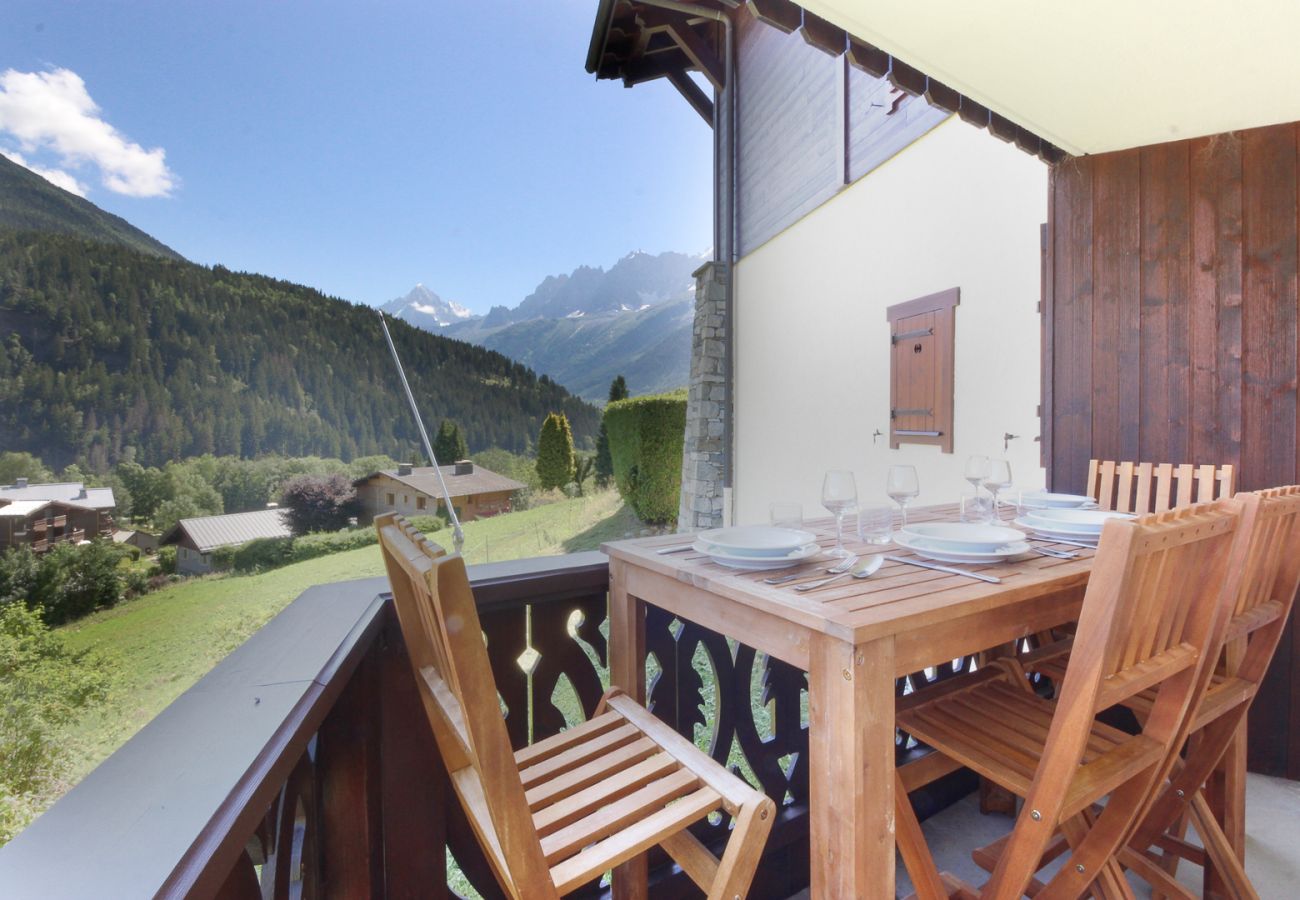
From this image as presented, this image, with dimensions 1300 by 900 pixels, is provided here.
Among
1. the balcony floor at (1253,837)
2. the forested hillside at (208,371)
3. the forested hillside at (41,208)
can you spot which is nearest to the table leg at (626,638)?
the balcony floor at (1253,837)

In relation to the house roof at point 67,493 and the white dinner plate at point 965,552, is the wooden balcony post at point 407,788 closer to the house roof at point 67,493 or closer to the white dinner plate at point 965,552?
the white dinner plate at point 965,552

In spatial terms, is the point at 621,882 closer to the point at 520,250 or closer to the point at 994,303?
the point at 994,303

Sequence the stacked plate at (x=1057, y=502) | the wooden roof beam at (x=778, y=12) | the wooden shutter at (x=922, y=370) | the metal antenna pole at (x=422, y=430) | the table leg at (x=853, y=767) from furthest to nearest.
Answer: the metal antenna pole at (x=422, y=430) → the wooden shutter at (x=922, y=370) → the stacked plate at (x=1057, y=502) → the wooden roof beam at (x=778, y=12) → the table leg at (x=853, y=767)

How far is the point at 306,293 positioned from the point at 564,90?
5730 mm

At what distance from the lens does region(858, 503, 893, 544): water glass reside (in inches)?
54.6

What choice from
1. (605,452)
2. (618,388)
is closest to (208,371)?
(605,452)

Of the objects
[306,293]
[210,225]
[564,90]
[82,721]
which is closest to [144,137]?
[210,225]

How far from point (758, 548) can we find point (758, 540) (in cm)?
10

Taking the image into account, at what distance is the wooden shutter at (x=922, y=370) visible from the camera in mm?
3525

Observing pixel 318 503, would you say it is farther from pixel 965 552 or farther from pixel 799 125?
pixel 965 552

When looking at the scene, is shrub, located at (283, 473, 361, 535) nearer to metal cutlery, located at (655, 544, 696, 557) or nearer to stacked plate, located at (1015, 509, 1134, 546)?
metal cutlery, located at (655, 544, 696, 557)

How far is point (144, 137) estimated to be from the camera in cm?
696

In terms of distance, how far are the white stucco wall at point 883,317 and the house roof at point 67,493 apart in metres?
4.30

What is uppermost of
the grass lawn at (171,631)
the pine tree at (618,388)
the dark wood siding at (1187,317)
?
the pine tree at (618,388)
